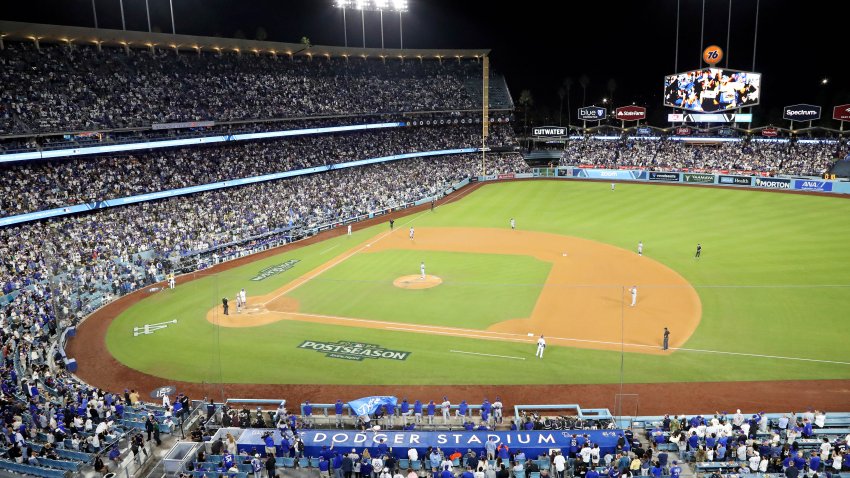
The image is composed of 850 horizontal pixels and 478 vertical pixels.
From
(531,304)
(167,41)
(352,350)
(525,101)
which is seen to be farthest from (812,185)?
(167,41)

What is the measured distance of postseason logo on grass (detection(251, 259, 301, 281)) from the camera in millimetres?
37406

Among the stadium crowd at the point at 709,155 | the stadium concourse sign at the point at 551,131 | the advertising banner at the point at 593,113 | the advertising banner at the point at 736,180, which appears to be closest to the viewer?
the advertising banner at the point at 736,180

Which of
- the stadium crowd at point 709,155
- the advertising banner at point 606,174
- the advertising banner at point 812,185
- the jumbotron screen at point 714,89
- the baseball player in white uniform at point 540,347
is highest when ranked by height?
the jumbotron screen at point 714,89

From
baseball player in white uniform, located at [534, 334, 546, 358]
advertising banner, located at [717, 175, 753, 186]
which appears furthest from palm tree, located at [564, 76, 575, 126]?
baseball player in white uniform, located at [534, 334, 546, 358]

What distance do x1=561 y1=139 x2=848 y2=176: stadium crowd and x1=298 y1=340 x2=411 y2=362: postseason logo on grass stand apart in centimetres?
5601

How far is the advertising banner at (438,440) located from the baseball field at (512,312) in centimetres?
490

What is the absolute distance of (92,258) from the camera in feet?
122

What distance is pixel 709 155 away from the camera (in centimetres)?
7006

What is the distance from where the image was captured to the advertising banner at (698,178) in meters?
64.6

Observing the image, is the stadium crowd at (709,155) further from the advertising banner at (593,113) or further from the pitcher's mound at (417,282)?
the pitcher's mound at (417,282)

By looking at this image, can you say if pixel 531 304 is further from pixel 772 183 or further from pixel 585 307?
pixel 772 183

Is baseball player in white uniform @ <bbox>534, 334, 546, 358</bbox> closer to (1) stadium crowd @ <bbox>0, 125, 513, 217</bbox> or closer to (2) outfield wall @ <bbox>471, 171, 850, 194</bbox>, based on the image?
→ (1) stadium crowd @ <bbox>0, 125, 513, 217</bbox>

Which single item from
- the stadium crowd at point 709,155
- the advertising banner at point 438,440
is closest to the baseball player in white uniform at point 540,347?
the advertising banner at point 438,440

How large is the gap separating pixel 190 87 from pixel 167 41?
4399mm
